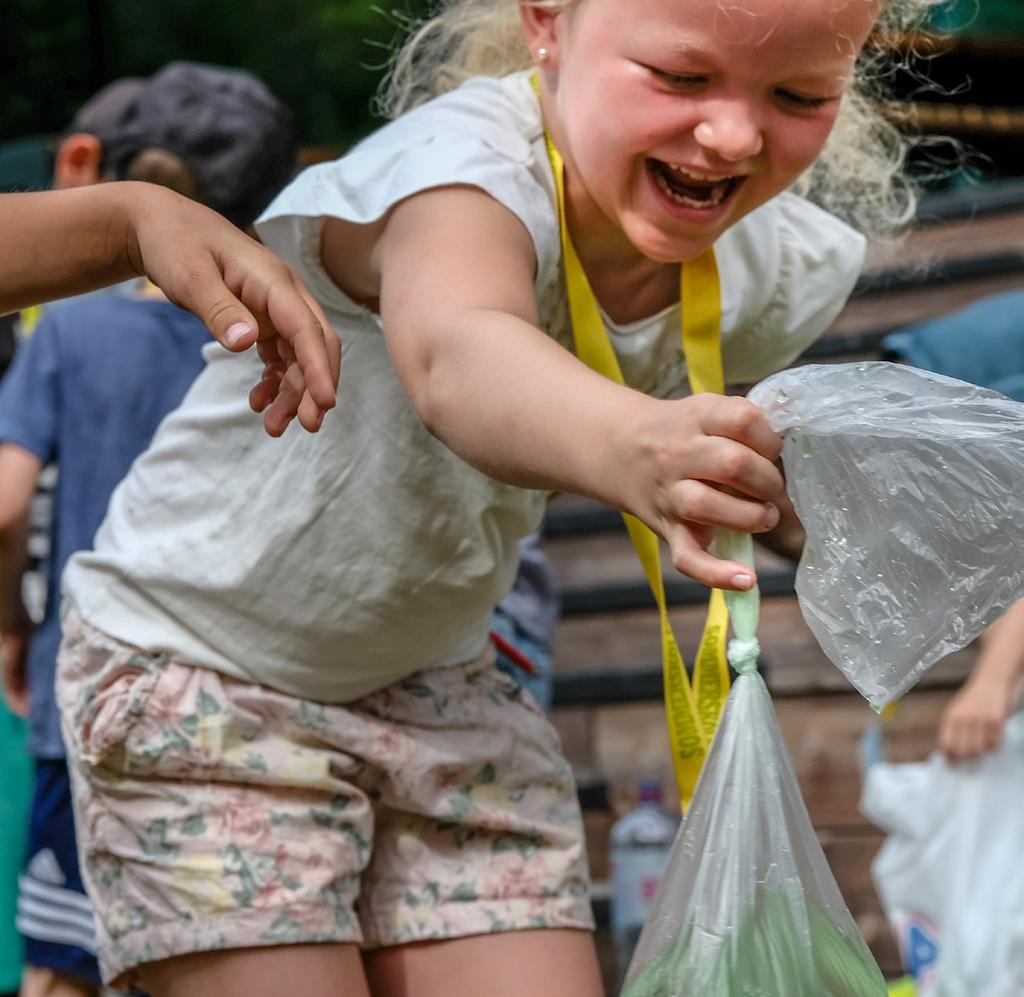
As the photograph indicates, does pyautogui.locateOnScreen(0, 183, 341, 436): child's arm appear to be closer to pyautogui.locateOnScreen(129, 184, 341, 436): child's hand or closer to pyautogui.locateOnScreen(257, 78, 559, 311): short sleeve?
pyautogui.locateOnScreen(129, 184, 341, 436): child's hand

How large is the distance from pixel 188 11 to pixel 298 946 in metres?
3.94

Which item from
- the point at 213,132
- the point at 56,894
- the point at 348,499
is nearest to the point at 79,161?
the point at 213,132

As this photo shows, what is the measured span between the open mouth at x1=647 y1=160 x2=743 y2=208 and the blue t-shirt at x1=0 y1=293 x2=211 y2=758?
4.10ft

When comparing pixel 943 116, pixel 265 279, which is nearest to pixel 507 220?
pixel 265 279

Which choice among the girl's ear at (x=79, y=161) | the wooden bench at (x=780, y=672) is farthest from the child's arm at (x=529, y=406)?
the wooden bench at (x=780, y=672)

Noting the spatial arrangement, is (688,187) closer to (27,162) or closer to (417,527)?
(417,527)

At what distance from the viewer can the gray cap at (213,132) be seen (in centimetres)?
262

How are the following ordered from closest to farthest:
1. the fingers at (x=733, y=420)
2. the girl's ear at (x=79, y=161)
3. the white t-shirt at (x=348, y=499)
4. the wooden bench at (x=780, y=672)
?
the fingers at (x=733, y=420) → the white t-shirt at (x=348, y=499) → the girl's ear at (x=79, y=161) → the wooden bench at (x=780, y=672)

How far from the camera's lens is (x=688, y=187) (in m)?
1.34

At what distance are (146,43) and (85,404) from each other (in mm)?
2781

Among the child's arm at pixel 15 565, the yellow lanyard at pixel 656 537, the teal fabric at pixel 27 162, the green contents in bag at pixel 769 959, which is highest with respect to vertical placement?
the yellow lanyard at pixel 656 537

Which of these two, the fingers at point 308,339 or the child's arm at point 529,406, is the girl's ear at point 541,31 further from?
the fingers at point 308,339

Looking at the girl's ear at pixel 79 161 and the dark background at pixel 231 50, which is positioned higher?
the girl's ear at pixel 79 161

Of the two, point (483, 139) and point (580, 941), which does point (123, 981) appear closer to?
point (580, 941)
